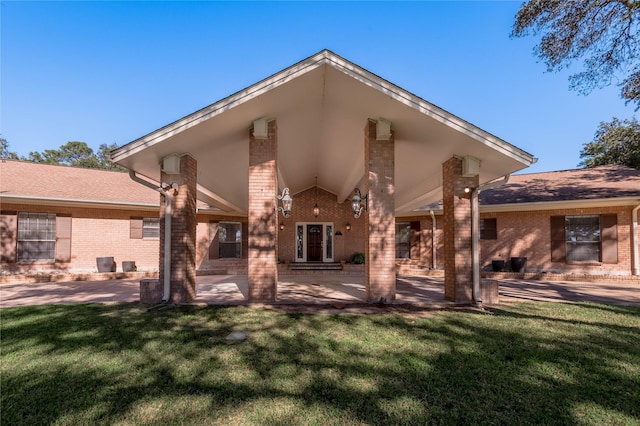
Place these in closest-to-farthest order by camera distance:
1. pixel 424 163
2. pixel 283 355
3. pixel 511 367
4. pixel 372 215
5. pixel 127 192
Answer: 1. pixel 511 367
2. pixel 283 355
3. pixel 372 215
4. pixel 424 163
5. pixel 127 192

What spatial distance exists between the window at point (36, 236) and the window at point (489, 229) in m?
18.4

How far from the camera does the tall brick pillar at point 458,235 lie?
259 inches

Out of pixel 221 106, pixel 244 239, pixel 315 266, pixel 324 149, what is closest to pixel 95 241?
pixel 244 239

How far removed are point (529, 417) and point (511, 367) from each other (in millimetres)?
1032

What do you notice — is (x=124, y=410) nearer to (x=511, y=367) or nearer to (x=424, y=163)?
(x=511, y=367)

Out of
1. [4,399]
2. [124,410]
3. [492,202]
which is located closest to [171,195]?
[4,399]

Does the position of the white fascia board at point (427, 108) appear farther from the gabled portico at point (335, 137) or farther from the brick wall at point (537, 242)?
the brick wall at point (537, 242)

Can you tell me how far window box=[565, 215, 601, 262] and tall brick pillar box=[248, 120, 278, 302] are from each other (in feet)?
40.7

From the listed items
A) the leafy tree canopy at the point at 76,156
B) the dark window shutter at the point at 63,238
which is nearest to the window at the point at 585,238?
the dark window shutter at the point at 63,238

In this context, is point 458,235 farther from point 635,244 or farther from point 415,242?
point 635,244

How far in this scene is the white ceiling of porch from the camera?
5613 millimetres

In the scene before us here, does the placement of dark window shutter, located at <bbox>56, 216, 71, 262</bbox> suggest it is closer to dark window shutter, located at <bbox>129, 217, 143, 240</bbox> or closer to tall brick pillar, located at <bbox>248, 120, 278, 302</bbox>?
dark window shutter, located at <bbox>129, 217, 143, 240</bbox>

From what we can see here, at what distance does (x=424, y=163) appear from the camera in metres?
8.23

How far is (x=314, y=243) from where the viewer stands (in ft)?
51.4
